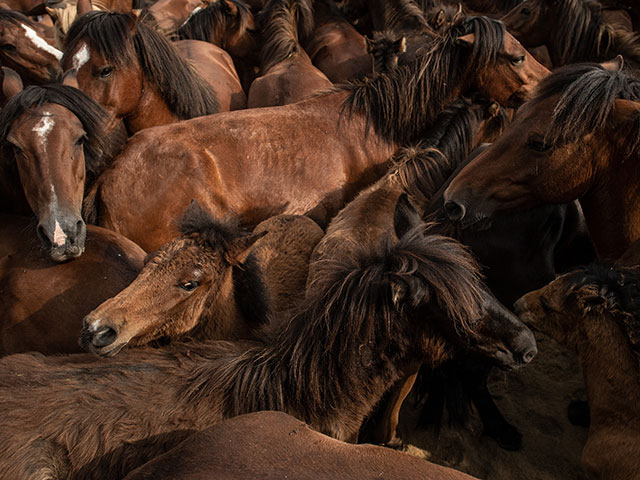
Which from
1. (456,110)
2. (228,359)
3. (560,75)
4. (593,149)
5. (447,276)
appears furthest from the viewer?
(456,110)

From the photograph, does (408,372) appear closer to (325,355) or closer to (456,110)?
(325,355)

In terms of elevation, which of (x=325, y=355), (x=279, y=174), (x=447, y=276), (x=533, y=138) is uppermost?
(x=533, y=138)

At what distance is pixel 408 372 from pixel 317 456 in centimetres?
80

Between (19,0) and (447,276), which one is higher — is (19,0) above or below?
below

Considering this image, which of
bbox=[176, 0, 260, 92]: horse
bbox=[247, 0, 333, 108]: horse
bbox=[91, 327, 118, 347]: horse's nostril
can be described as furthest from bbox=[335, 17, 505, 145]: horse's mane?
bbox=[176, 0, 260, 92]: horse

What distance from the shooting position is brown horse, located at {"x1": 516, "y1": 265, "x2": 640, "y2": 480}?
2.22 meters

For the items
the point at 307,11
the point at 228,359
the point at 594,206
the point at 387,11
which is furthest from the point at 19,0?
the point at 594,206

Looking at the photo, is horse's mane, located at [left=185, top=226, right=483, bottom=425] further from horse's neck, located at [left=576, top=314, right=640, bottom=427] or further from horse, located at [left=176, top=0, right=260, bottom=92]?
horse, located at [left=176, top=0, right=260, bottom=92]

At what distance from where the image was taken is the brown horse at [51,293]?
261 centimetres

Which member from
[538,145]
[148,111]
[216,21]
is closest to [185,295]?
[538,145]

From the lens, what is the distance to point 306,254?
11.1ft

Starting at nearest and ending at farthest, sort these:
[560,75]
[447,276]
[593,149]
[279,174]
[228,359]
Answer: [447,276]
[228,359]
[593,149]
[560,75]
[279,174]

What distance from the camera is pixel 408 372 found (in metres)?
2.23

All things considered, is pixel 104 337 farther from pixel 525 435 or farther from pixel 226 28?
pixel 226 28
